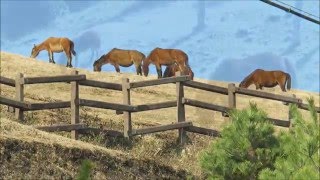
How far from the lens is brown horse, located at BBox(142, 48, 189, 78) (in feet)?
124

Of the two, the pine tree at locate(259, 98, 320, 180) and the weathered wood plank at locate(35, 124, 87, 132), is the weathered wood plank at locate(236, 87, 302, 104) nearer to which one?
the weathered wood plank at locate(35, 124, 87, 132)

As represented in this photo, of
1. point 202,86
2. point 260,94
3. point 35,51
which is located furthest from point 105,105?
point 35,51

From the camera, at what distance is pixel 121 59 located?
40.9 m

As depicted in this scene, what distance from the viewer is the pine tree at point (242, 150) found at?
11.6m

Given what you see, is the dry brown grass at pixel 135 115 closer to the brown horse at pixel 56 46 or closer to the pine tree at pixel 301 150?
the pine tree at pixel 301 150

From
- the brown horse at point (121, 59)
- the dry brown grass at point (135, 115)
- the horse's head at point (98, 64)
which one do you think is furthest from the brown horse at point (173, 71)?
the horse's head at point (98, 64)

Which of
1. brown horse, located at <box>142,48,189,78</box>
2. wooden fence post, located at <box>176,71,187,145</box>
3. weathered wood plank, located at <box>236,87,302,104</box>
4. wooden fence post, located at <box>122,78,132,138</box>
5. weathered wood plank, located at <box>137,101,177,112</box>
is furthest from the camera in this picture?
brown horse, located at <box>142,48,189,78</box>

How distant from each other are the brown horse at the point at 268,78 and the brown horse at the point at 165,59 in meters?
3.65

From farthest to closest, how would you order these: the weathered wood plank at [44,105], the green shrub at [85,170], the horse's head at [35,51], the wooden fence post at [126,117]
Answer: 1. the horse's head at [35,51]
2. the wooden fence post at [126,117]
3. the weathered wood plank at [44,105]
4. the green shrub at [85,170]

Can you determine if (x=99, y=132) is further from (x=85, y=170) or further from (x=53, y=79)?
(x=85, y=170)

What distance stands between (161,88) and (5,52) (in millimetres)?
9572

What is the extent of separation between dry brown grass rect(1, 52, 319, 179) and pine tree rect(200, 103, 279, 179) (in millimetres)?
612

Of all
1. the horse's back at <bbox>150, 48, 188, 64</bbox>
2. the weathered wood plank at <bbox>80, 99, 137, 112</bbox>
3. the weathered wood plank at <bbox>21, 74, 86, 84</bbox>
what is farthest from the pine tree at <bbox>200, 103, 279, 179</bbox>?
the horse's back at <bbox>150, 48, 188, 64</bbox>

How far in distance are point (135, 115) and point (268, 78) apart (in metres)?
16.7
